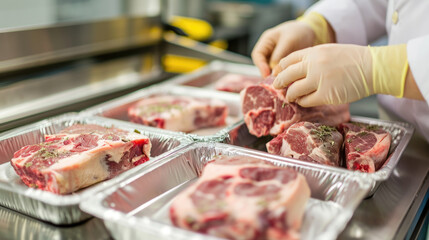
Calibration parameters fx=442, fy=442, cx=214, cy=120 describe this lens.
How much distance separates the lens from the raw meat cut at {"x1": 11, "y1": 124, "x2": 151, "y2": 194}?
1.47 metres

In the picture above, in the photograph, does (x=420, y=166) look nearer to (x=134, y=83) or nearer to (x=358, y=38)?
(x=358, y=38)

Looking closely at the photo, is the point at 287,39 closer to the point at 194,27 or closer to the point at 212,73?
the point at 212,73

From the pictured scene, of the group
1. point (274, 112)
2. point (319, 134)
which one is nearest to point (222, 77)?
point (274, 112)

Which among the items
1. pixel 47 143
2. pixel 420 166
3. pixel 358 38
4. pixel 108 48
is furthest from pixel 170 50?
pixel 420 166

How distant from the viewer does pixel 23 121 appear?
2.00 metres

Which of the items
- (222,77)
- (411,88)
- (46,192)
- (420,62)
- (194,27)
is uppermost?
(420,62)

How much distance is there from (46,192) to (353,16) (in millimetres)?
1871

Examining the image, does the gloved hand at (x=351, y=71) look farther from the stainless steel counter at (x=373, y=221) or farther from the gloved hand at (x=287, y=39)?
the gloved hand at (x=287, y=39)

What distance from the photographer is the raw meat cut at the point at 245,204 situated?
3.82ft

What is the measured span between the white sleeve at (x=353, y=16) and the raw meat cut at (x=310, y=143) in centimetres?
85

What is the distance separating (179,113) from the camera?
221 centimetres

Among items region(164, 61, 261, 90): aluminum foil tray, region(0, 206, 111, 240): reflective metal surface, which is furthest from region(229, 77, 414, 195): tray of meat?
region(164, 61, 261, 90): aluminum foil tray

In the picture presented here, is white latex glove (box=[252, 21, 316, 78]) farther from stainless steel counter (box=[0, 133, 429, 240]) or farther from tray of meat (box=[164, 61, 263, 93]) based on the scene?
stainless steel counter (box=[0, 133, 429, 240])

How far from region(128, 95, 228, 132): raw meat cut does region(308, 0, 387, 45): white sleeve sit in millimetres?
770
